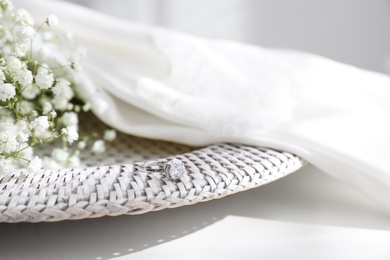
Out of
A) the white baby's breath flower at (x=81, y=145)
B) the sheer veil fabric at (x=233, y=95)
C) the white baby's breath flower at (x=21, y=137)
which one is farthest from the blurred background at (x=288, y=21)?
the white baby's breath flower at (x=21, y=137)

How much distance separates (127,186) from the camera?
0.75m

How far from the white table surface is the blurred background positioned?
0.83 meters

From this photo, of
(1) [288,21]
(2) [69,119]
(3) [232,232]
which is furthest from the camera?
(1) [288,21]

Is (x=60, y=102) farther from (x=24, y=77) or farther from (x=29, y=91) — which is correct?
(x=24, y=77)

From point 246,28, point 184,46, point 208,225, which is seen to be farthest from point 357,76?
point 246,28

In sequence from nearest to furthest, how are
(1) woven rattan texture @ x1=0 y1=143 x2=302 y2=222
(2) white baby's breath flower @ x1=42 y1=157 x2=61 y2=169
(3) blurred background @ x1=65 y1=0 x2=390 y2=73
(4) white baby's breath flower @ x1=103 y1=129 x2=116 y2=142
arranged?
(1) woven rattan texture @ x1=0 y1=143 x2=302 y2=222
(2) white baby's breath flower @ x1=42 y1=157 x2=61 y2=169
(4) white baby's breath flower @ x1=103 y1=129 x2=116 y2=142
(3) blurred background @ x1=65 y1=0 x2=390 y2=73

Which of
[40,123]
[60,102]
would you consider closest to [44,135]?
[60,102]

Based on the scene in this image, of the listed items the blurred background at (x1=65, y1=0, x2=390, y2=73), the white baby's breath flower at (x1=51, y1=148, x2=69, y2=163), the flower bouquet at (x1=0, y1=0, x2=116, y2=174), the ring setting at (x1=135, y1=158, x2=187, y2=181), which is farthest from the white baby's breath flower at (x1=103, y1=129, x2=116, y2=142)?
the blurred background at (x1=65, y1=0, x2=390, y2=73)

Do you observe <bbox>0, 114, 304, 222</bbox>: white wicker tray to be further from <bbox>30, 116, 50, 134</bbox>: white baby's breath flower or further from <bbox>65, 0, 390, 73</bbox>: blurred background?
<bbox>65, 0, 390, 73</bbox>: blurred background

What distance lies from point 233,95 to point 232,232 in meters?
0.25

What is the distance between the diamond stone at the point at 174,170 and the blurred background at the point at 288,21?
1004 millimetres

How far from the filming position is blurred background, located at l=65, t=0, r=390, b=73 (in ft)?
5.59

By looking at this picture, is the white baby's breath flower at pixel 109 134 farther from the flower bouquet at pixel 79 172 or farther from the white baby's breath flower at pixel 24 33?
the white baby's breath flower at pixel 24 33

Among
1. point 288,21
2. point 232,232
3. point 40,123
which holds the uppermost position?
point 288,21
